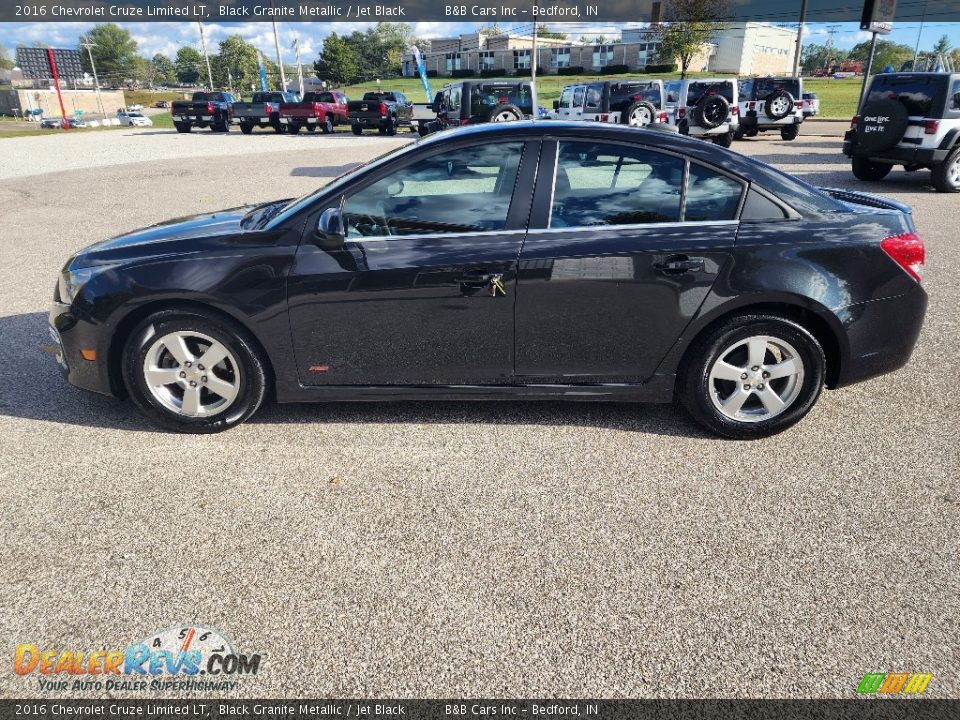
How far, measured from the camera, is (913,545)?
2.81m

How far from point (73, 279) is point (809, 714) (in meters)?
3.88

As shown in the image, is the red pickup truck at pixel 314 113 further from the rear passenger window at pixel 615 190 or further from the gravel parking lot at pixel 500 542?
the rear passenger window at pixel 615 190

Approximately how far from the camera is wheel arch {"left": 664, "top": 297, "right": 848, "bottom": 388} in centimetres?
349

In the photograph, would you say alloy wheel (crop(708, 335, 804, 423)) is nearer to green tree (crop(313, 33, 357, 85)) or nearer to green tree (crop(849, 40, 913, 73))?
green tree (crop(313, 33, 357, 85))

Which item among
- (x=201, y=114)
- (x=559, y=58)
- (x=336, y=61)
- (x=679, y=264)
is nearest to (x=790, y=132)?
(x=679, y=264)

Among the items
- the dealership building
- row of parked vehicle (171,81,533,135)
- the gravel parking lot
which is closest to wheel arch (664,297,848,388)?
the gravel parking lot

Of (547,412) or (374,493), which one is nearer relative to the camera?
(374,493)

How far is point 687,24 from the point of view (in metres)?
55.9

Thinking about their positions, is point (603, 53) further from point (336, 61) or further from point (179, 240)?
point (179, 240)

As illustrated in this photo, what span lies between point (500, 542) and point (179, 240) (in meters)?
2.35

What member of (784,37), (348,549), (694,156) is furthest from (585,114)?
(784,37)

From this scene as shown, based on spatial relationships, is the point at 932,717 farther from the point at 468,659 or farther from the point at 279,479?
the point at 279,479

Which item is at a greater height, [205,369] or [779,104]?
[779,104]

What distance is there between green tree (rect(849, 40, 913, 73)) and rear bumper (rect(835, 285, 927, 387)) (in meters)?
141
